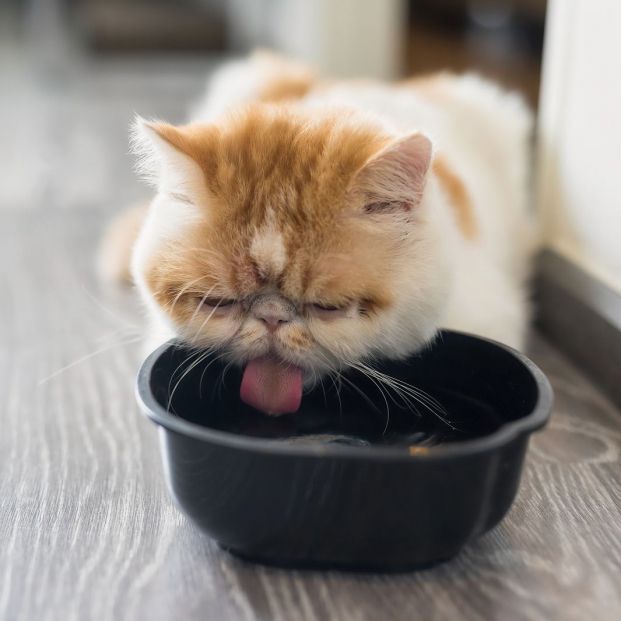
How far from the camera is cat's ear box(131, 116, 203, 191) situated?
1.00m

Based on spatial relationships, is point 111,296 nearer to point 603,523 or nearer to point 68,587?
point 68,587

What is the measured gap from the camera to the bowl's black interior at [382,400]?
3.51ft

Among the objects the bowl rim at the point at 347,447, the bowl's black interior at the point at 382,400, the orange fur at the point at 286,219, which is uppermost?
the orange fur at the point at 286,219

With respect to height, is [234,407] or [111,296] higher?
[234,407]

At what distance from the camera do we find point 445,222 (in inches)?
48.2

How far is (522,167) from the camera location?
196cm

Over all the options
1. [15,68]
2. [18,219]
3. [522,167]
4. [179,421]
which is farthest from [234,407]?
[15,68]

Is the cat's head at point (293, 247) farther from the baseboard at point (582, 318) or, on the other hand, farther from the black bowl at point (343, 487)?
the baseboard at point (582, 318)

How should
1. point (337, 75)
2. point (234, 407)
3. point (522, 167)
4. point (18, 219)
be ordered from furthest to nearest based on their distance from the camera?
point (337, 75), point (18, 219), point (522, 167), point (234, 407)

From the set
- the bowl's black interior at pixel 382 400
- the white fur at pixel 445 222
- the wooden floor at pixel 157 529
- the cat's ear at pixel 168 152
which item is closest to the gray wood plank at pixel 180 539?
the wooden floor at pixel 157 529

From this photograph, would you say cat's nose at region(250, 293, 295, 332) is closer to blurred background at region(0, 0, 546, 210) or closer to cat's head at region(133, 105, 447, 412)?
cat's head at region(133, 105, 447, 412)

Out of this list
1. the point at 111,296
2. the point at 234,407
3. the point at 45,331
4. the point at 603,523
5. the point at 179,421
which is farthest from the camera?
the point at 111,296

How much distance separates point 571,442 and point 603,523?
0.23 meters

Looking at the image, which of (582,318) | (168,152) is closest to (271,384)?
(168,152)
